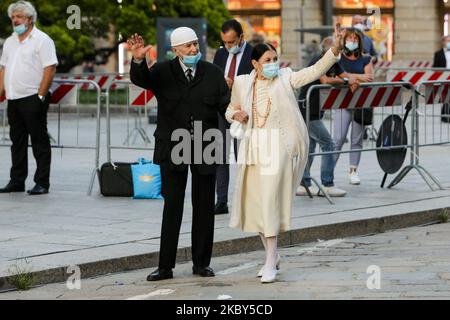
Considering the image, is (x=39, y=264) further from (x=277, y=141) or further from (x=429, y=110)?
(x=429, y=110)

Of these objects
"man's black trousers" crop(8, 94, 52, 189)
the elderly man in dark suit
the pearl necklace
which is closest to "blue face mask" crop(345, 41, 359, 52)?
Result: "man's black trousers" crop(8, 94, 52, 189)

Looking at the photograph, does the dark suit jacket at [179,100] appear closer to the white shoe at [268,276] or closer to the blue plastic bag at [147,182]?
the white shoe at [268,276]

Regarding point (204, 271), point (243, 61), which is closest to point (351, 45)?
point (243, 61)

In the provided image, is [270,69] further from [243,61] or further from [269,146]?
[243,61]

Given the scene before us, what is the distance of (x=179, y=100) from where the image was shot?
8.93 meters

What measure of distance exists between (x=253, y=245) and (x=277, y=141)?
6.08ft

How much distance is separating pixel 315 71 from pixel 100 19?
2796cm

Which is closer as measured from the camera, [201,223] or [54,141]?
[201,223]

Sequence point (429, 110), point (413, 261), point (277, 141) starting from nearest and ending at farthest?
point (277, 141) < point (413, 261) < point (429, 110)

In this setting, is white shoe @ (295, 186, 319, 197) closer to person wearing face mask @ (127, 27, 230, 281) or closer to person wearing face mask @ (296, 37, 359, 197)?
person wearing face mask @ (296, 37, 359, 197)

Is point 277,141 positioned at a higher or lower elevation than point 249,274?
higher

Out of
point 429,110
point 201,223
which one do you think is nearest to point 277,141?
point 201,223

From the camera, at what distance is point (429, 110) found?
635 inches
